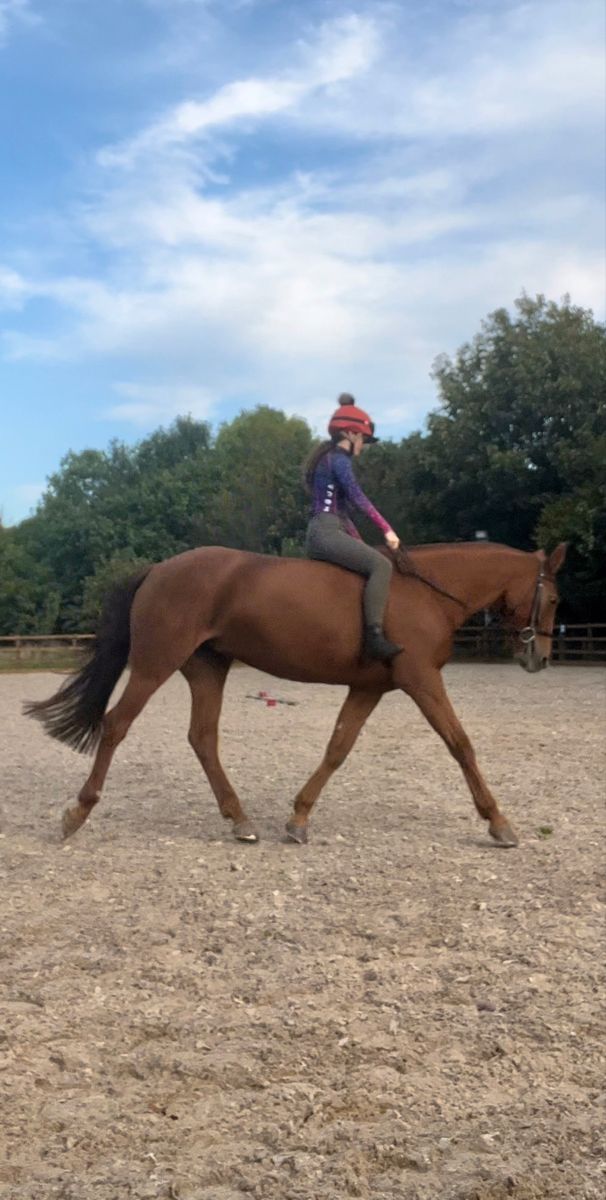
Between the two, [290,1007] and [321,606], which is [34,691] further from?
[290,1007]

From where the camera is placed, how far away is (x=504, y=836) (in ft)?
23.4

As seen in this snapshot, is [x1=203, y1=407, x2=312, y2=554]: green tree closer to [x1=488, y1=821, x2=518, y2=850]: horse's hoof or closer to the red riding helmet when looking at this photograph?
the red riding helmet

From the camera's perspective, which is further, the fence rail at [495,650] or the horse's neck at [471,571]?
the fence rail at [495,650]

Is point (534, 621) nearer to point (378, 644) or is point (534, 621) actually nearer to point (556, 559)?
point (556, 559)

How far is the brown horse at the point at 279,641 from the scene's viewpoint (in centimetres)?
727

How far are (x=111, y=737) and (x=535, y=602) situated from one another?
2.92 metres

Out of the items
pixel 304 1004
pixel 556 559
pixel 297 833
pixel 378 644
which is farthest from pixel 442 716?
pixel 304 1004

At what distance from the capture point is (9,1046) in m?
3.82

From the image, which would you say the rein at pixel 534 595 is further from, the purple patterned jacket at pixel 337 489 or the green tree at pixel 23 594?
the green tree at pixel 23 594

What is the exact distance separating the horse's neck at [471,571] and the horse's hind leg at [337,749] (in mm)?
795

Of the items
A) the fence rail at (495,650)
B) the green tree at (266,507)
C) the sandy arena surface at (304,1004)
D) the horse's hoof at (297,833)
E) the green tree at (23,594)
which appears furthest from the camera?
the green tree at (23,594)

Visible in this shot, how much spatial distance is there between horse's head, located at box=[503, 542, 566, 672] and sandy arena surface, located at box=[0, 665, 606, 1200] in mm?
1259

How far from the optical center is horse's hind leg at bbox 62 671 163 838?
287 inches

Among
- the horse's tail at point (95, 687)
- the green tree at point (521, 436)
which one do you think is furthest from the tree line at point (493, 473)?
the horse's tail at point (95, 687)
